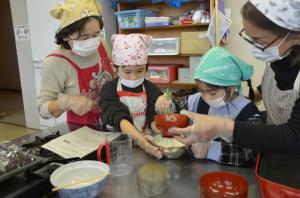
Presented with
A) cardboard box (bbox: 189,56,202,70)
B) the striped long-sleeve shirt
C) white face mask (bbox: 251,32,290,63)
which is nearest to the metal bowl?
white face mask (bbox: 251,32,290,63)

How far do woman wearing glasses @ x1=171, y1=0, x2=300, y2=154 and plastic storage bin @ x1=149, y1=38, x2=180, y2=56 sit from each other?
2.02m

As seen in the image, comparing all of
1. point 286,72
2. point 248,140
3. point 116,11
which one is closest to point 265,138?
point 248,140

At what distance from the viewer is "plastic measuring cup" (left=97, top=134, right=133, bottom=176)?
107cm

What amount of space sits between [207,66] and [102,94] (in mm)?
536

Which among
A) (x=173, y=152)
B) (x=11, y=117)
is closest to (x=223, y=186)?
(x=173, y=152)

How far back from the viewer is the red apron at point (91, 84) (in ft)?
5.05

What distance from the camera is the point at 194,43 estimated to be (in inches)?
114

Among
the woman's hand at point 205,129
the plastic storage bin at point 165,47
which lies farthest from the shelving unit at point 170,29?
the woman's hand at point 205,129

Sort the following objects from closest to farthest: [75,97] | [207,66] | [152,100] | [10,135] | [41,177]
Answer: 1. [41,177]
2. [207,66]
3. [75,97]
4. [152,100]
5. [10,135]

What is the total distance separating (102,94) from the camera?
1399 mm

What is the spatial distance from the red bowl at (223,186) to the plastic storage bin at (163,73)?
232 cm

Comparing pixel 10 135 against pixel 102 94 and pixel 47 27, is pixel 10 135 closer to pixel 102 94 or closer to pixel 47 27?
pixel 47 27

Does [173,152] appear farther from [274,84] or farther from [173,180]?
[274,84]

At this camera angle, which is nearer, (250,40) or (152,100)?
(250,40)
